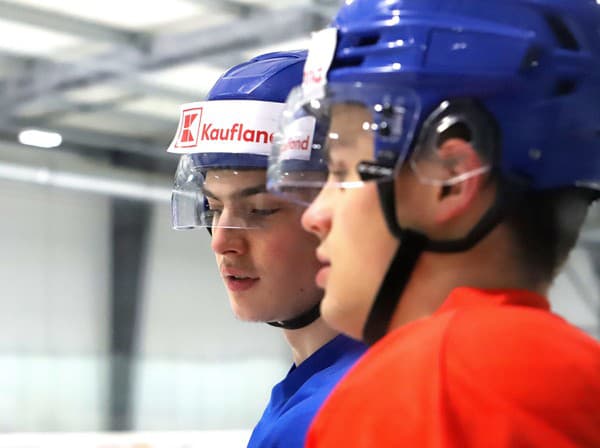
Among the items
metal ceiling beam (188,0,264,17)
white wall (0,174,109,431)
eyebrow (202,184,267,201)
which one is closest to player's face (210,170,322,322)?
eyebrow (202,184,267,201)

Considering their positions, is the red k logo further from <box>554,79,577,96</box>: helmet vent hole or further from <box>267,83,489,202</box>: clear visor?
<box>554,79,577,96</box>: helmet vent hole

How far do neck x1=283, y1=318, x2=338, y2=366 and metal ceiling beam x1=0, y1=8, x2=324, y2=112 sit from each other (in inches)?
126

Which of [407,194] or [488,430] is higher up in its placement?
[407,194]

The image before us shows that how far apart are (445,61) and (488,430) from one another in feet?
0.97

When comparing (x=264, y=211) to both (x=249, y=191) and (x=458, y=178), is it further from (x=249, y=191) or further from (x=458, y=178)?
A: (x=458, y=178)

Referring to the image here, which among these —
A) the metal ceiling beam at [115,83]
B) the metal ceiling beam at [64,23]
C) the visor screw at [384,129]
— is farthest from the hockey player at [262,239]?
the metal ceiling beam at [115,83]

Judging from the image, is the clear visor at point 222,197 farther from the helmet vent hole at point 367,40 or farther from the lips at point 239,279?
the helmet vent hole at point 367,40

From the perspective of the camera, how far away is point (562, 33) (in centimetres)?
89

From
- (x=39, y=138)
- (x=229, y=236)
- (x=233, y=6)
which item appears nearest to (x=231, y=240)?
(x=229, y=236)

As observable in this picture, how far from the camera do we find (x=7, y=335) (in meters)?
5.76

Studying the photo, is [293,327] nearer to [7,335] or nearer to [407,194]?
[407,194]

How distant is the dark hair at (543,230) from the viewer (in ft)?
2.80

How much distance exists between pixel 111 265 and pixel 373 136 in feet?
18.3

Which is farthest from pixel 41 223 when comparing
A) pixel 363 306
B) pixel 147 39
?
pixel 363 306
